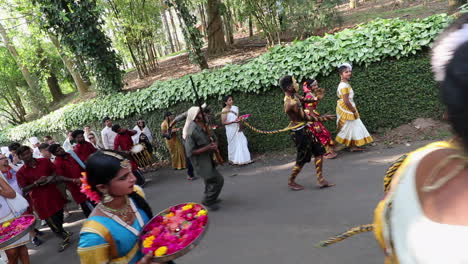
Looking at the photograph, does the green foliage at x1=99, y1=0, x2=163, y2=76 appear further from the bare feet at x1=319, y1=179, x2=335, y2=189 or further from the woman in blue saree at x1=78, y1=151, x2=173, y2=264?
the woman in blue saree at x1=78, y1=151, x2=173, y2=264

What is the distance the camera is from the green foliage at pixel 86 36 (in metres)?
10.5

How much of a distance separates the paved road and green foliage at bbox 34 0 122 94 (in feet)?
20.8

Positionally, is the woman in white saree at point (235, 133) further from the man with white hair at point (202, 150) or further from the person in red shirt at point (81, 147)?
the person in red shirt at point (81, 147)

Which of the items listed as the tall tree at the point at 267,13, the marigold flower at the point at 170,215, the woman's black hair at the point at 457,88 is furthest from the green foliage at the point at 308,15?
the woman's black hair at the point at 457,88

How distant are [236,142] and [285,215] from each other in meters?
3.20

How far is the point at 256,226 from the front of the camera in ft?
14.1

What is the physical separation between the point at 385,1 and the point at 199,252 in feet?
56.6

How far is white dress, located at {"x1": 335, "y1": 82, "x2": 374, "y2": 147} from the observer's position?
5895 millimetres

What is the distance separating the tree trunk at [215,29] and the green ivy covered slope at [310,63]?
6.53 metres

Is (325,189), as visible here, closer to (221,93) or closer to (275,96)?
(275,96)

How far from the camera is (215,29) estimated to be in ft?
48.1

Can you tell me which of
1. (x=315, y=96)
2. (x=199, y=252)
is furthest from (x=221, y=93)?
(x=199, y=252)

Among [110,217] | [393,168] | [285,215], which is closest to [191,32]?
[285,215]

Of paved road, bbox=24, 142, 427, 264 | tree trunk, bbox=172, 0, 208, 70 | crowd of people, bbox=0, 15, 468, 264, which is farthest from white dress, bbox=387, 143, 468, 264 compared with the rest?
tree trunk, bbox=172, 0, 208, 70
